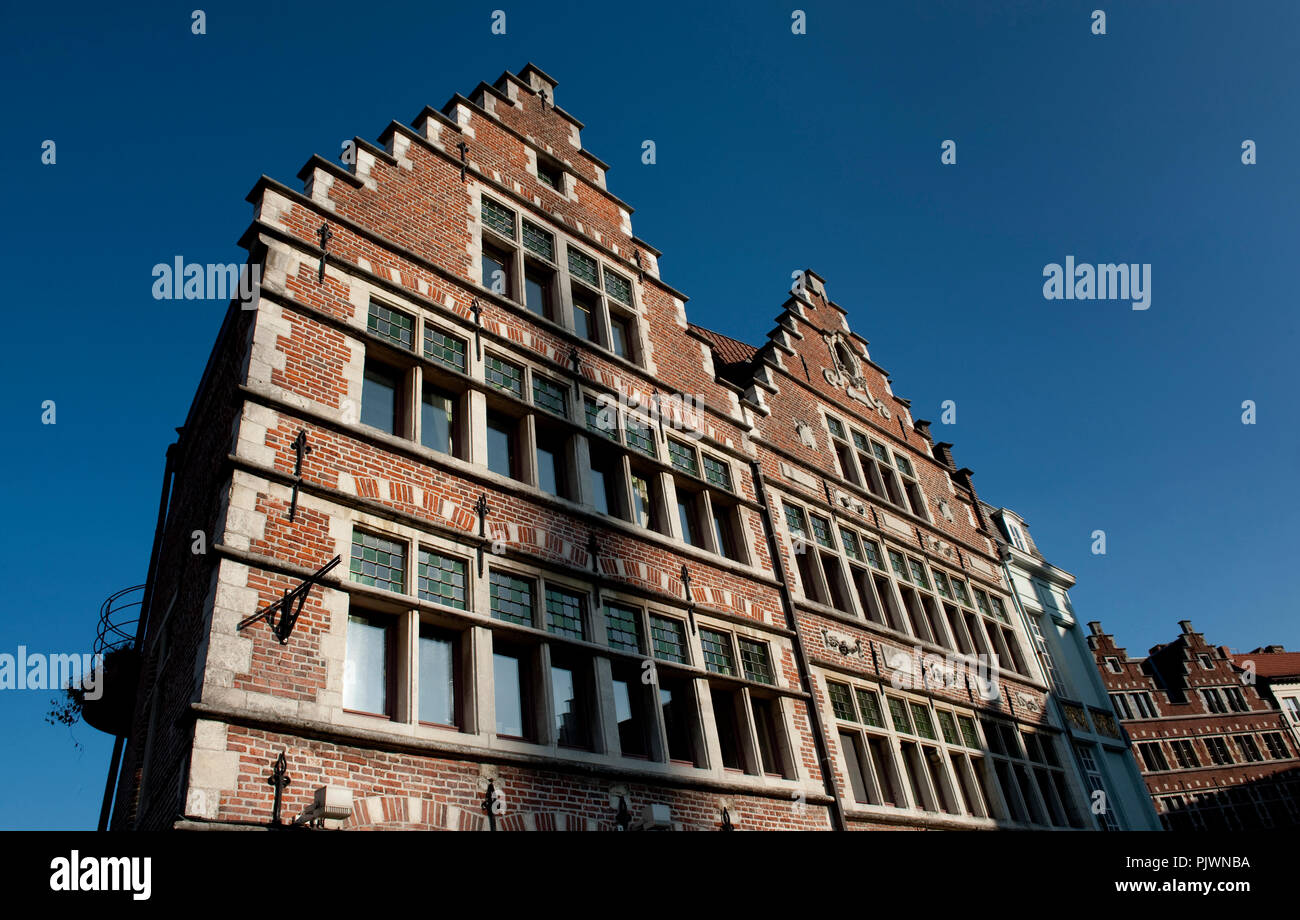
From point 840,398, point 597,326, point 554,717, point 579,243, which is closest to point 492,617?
point 554,717

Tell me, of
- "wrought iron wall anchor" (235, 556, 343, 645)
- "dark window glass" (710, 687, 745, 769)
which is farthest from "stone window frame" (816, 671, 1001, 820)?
"wrought iron wall anchor" (235, 556, 343, 645)

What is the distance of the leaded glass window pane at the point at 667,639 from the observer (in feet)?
33.3

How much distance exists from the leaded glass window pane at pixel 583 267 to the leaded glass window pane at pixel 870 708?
744 cm

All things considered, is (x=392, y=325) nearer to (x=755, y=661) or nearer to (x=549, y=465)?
(x=549, y=465)

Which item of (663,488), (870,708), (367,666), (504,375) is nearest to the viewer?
(367,666)

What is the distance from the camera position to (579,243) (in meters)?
13.6

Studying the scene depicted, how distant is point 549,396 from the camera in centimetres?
1116

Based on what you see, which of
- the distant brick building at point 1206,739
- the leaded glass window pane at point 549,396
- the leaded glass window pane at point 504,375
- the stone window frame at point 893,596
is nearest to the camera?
the leaded glass window pane at point 504,375

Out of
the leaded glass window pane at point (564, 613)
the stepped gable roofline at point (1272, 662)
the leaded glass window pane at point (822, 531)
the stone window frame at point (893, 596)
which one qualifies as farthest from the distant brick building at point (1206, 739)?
the leaded glass window pane at point (564, 613)

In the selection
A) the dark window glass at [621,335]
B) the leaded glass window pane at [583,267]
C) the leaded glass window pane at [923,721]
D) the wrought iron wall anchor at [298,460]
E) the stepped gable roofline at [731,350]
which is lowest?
the leaded glass window pane at [923,721]

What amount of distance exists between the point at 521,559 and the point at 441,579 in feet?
3.30

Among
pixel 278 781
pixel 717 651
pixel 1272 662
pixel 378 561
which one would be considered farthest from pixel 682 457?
pixel 1272 662

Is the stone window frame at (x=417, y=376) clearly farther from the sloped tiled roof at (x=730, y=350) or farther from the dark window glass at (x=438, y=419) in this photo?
the sloped tiled roof at (x=730, y=350)

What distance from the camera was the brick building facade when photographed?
282 inches
